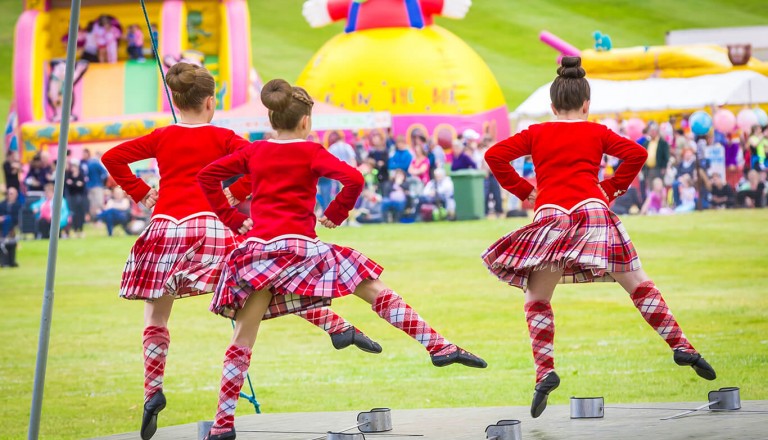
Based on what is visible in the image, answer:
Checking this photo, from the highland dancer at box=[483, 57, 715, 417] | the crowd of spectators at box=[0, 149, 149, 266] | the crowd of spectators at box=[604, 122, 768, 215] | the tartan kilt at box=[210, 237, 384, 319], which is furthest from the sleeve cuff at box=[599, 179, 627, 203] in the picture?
the crowd of spectators at box=[0, 149, 149, 266]

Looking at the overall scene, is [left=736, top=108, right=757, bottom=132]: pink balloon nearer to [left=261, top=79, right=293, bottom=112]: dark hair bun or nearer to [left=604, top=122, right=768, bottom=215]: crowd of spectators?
[left=604, top=122, right=768, bottom=215]: crowd of spectators

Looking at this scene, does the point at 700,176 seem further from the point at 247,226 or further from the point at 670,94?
the point at 247,226

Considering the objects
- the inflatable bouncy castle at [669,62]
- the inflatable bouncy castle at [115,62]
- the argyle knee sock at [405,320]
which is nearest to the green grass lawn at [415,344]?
the argyle knee sock at [405,320]

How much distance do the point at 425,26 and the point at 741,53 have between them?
615 cm

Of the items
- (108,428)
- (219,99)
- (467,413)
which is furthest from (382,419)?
(219,99)

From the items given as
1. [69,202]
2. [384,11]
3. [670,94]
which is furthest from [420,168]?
[670,94]

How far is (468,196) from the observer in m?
21.0

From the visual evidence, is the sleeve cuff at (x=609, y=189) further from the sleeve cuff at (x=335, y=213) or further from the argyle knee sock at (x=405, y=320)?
the sleeve cuff at (x=335, y=213)

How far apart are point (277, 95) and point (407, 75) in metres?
20.5

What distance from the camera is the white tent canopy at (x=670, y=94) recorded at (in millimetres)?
24172

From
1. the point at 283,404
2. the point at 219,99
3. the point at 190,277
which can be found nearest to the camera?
the point at 190,277

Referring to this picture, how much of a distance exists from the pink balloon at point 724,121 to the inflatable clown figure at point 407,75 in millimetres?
4883

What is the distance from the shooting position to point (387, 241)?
18.5m

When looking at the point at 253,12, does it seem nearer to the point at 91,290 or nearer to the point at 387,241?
the point at 387,241
